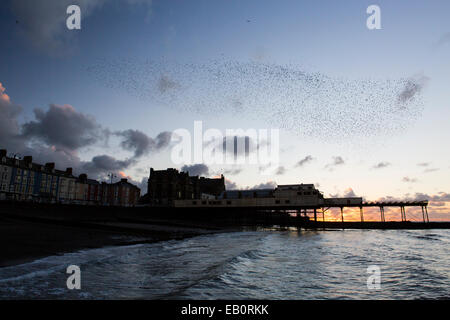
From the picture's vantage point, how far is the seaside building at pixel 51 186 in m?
73.2

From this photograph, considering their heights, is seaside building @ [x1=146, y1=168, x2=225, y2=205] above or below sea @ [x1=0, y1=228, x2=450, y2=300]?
above

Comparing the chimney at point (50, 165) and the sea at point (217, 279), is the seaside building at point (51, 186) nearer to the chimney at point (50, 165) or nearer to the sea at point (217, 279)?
the chimney at point (50, 165)

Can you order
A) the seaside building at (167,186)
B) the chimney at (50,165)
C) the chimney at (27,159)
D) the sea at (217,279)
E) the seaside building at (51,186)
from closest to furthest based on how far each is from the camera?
1. the sea at (217,279)
2. the seaside building at (51,186)
3. the chimney at (27,159)
4. the chimney at (50,165)
5. the seaside building at (167,186)

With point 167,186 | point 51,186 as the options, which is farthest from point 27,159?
point 167,186

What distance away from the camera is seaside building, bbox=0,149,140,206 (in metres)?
73.2

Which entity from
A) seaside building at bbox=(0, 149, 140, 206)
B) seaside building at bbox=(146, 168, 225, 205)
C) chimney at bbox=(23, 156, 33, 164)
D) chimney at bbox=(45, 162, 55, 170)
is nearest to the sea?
seaside building at bbox=(0, 149, 140, 206)

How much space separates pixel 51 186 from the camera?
286ft

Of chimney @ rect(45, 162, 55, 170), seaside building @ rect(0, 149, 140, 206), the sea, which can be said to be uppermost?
chimney @ rect(45, 162, 55, 170)

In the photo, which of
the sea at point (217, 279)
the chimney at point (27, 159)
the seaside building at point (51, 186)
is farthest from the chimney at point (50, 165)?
the sea at point (217, 279)

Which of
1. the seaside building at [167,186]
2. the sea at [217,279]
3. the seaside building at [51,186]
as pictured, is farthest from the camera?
the seaside building at [167,186]

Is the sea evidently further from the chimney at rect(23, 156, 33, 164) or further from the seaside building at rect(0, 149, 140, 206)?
the chimney at rect(23, 156, 33, 164)

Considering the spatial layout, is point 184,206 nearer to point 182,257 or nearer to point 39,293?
point 182,257

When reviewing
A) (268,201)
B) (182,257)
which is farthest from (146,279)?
(268,201)
